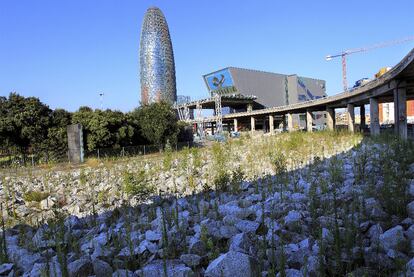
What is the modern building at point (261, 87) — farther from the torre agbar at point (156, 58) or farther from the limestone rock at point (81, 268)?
the limestone rock at point (81, 268)

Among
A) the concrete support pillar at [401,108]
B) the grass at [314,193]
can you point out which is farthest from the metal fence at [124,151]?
the concrete support pillar at [401,108]

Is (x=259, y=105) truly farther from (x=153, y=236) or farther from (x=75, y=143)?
(x=153, y=236)

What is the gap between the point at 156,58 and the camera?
106375 millimetres

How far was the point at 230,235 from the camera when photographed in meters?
4.61

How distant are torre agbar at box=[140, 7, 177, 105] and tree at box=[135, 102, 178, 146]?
2898 inches

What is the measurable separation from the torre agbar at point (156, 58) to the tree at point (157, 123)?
242ft

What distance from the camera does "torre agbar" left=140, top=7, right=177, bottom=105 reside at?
106 meters

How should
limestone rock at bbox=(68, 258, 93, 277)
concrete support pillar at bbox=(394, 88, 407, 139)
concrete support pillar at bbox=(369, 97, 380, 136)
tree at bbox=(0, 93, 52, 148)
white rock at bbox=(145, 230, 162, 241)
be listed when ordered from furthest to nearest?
1. concrete support pillar at bbox=(369, 97, 380, 136)
2. concrete support pillar at bbox=(394, 88, 407, 139)
3. tree at bbox=(0, 93, 52, 148)
4. white rock at bbox=(145, 230, 162, 241)
5. limestone rock at bbox=(68, 258, 93, 277)

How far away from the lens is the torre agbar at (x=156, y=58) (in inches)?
4183

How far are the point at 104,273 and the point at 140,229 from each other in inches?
68.3

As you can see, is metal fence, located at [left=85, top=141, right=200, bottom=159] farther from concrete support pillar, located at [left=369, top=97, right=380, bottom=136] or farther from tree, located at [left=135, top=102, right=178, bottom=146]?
concrete support pillar, located at [left=369, top=97, right=380, bottom=136]

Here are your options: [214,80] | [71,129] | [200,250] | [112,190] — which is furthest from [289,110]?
[200,250]

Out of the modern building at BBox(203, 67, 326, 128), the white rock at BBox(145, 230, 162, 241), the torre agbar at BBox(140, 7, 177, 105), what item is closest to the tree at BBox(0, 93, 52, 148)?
the white rock at BBox(145, 230, 162, 241)

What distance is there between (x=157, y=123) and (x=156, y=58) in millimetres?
79106
